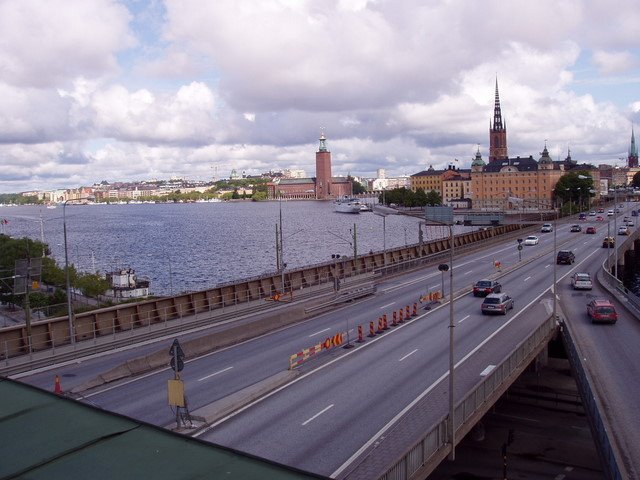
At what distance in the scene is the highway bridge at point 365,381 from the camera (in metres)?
16.1

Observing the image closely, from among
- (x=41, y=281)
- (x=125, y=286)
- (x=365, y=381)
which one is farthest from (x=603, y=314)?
(x=41, y=281)

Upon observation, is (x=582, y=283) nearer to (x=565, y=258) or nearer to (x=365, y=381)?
(x=565, y=258)

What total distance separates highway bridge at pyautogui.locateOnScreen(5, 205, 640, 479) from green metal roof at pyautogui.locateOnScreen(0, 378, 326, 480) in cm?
547

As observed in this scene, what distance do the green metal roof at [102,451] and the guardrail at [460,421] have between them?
519 centimetres

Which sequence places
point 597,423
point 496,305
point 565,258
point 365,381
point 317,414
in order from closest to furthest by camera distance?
point 597,423
point 317,414
point 365,381
point 496,305
point 565,258

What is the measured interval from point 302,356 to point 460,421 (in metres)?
8.78

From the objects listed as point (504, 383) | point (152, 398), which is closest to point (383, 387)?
point (504, 383)

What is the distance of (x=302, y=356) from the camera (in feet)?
81.4

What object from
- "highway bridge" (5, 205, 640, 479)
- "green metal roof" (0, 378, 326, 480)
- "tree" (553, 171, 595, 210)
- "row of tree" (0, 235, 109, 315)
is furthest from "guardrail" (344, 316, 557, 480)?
"tree" (553, 171, 595, 210)

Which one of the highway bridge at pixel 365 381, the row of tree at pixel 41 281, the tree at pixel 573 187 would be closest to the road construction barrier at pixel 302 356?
the highway bridge at pixel 365 381

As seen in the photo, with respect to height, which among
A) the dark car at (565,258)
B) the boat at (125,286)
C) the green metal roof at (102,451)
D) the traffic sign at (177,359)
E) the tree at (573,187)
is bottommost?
the boat at (125,286)

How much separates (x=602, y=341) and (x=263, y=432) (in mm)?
16976

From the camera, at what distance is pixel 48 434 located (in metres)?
9.61

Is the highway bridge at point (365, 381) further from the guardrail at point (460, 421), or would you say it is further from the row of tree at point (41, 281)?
the row of tree at point (41, 281)
